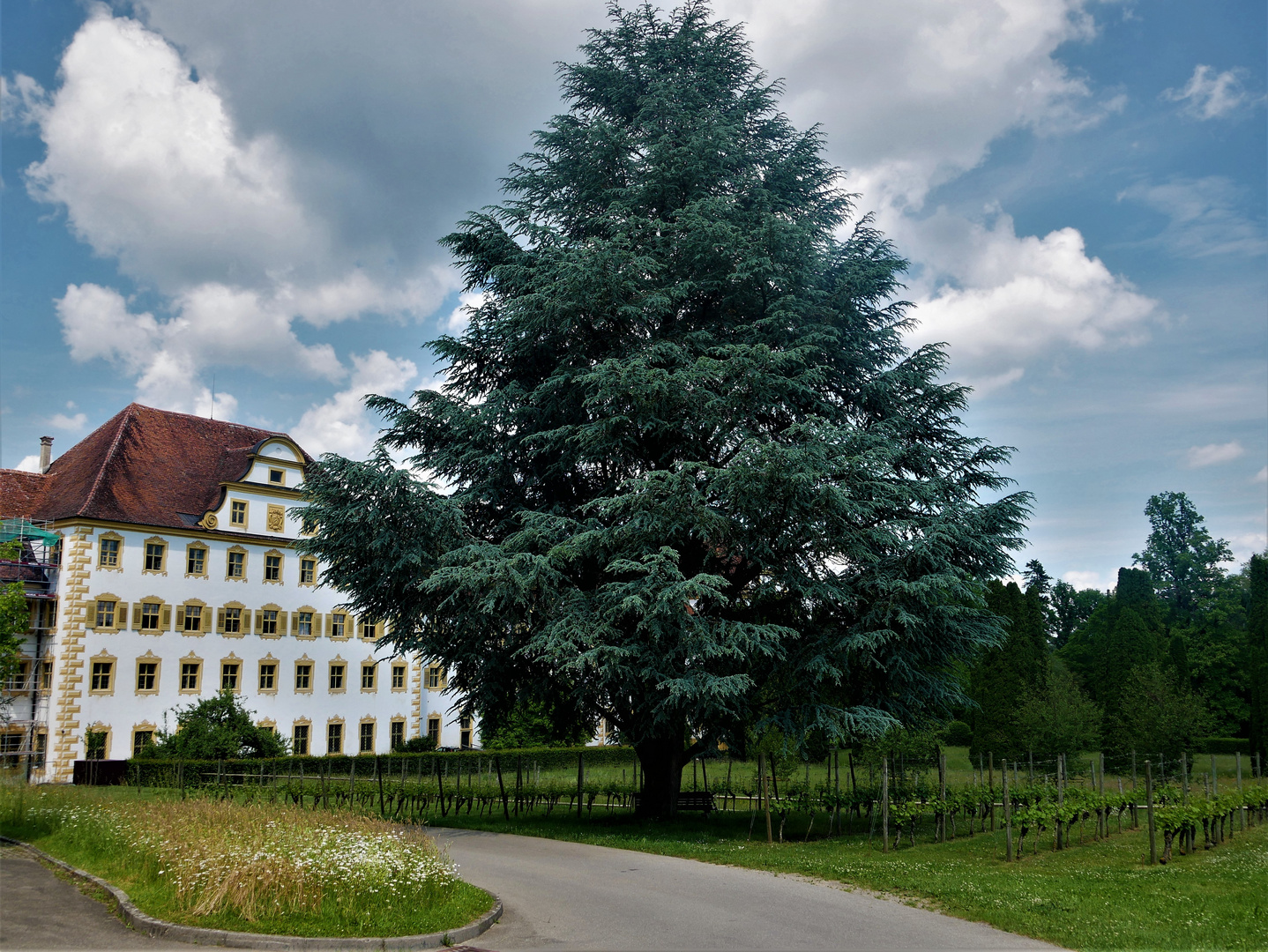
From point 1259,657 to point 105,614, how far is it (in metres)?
48.4

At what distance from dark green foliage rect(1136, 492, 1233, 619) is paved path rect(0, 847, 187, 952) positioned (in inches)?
2346

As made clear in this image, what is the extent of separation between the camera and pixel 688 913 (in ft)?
34.4

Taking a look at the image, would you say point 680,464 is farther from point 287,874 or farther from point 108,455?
point 108,455

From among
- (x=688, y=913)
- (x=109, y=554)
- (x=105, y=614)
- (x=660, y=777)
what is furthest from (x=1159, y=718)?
(x=109, y=554)

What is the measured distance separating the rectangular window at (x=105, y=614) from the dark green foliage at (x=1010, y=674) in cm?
3322

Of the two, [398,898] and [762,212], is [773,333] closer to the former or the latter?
[762,212]

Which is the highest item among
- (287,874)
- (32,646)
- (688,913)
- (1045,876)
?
(32,646)

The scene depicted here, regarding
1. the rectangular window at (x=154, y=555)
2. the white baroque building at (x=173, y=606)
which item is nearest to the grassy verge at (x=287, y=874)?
the white baroque building at (x=173, y=606)

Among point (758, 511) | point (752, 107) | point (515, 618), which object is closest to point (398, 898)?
point (515, 618)

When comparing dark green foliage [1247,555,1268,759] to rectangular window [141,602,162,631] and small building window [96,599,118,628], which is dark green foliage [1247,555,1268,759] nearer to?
rectangular window [141,602,162,631]

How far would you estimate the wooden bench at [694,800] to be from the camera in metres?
21.4

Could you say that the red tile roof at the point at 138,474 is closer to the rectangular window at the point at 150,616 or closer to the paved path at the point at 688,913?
the rectangular window at the point at 150,616

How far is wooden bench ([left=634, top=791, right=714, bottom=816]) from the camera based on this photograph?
70.2 ft

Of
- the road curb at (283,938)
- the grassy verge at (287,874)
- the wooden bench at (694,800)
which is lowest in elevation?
the wooden bench at (694,800)
